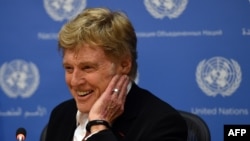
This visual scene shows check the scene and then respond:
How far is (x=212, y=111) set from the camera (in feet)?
11.6

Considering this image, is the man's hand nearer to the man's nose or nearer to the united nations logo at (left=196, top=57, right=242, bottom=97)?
the man's nose

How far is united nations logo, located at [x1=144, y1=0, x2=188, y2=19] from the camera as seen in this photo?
11.6 ft

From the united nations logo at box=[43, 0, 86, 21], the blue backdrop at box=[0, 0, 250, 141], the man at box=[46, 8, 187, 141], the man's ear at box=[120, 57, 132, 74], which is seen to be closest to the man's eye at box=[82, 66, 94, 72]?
the man at box=[46, 8, 187, 141]

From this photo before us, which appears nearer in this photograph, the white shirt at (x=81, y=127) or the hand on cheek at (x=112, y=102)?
the hand on cheek at (x=112, y=102)

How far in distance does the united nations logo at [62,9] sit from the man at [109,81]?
168 cm

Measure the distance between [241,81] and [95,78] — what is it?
71.4 inches

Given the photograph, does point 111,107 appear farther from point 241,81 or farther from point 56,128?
point 241,81

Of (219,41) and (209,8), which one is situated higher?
(209,8)

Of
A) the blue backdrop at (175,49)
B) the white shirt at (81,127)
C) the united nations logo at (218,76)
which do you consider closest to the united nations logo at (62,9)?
the blue backdrop at (175,49)

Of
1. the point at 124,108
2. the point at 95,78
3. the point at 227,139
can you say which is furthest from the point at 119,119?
the point at 227,139

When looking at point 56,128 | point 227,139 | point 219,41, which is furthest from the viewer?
point 219,41

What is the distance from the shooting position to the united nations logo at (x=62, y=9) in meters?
3.65

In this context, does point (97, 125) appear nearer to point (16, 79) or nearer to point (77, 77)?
point (77, 77)

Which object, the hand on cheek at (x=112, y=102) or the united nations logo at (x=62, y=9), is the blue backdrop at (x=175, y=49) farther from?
the hand on cheek at (x=112, y=102)
